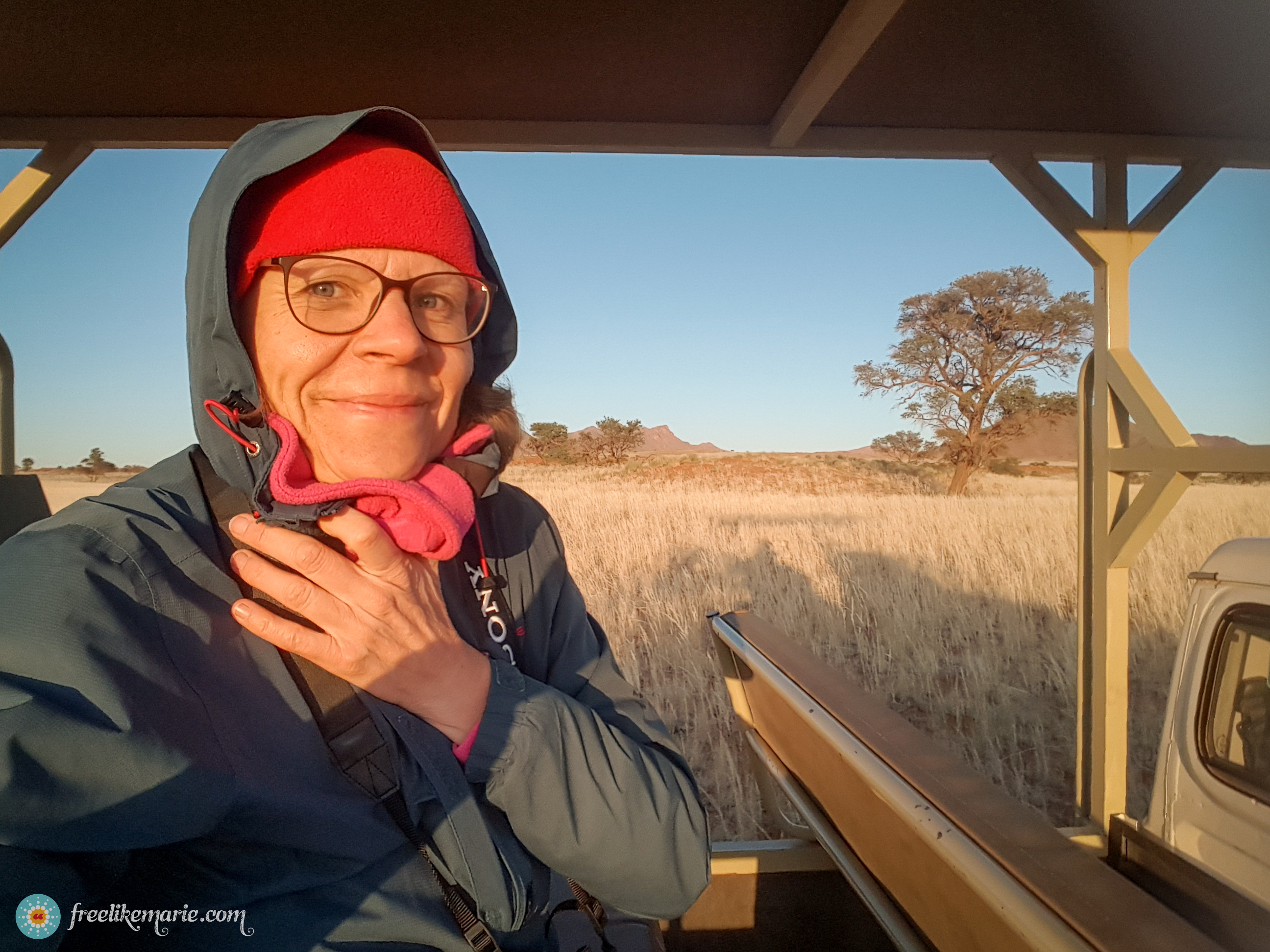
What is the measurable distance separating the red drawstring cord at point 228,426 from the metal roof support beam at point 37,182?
5.26 feet

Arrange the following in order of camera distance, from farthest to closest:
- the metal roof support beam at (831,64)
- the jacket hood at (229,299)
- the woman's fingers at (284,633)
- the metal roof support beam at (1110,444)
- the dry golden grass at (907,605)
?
1. the dry golden grass at (907,605)
2. the metal roof support beam at (1110,444)
3. the metal roof support beam at (831,64)
4. the jacket hood at (229,299)
5. the woman's fingers at (284,633)

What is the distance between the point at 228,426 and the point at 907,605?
24.5ft

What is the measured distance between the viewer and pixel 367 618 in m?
0.97

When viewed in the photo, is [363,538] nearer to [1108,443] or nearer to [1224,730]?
[1224,730]

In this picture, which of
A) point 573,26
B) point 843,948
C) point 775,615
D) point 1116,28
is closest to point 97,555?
point 573,26

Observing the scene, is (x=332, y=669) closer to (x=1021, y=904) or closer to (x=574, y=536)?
(x=1021, y=904)

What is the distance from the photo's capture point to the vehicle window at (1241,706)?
184 cm

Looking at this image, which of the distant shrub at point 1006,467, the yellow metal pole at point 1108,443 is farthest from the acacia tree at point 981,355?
the yellow metal pole at point 1108,443

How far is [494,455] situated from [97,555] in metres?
0.63

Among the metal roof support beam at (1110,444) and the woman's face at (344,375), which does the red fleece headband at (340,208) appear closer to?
the woman's face at (344,375)

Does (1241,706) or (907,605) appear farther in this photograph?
(907,605)

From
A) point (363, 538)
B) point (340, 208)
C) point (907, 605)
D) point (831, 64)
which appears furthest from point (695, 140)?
point (907, 605)

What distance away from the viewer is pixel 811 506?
53.6 ft

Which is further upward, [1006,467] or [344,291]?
[344,291]
